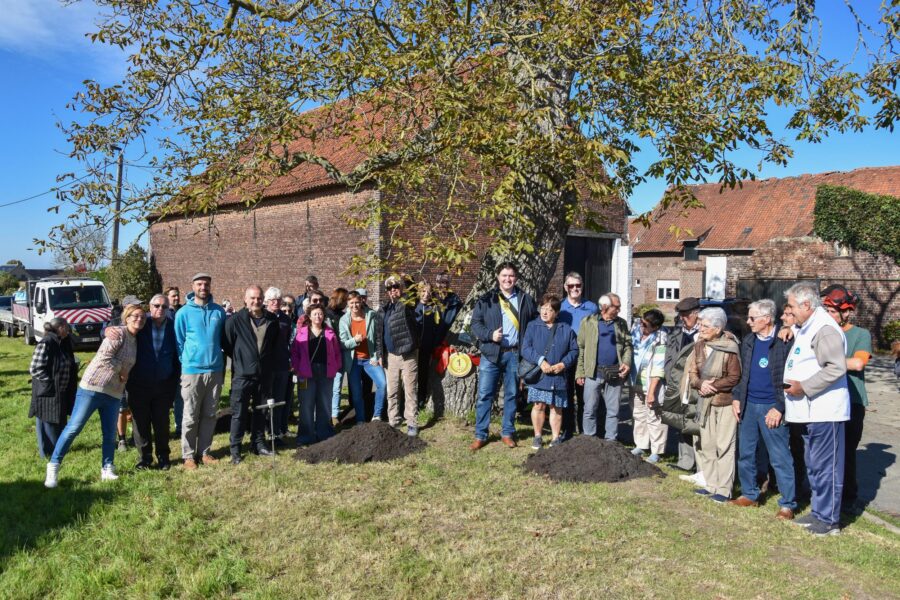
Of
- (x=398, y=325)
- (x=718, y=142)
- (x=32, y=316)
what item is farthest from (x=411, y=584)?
(x=32, y=316)

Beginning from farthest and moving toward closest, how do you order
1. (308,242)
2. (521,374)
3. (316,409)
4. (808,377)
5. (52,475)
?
(308,242), (316,409), (521,374), (52,475), (808,377)

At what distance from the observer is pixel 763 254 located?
2348 cm

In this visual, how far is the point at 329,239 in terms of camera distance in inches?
634

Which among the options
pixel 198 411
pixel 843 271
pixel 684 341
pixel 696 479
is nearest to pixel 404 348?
pixel 198 411

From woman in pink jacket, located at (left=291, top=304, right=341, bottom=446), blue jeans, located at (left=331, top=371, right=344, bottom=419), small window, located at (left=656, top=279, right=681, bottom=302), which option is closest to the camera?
woman in pink jacket, located at (left=291, top=304, right=341, bottom=446)

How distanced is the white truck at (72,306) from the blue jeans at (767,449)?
17.1 m

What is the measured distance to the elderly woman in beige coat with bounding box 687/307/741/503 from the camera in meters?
5.53

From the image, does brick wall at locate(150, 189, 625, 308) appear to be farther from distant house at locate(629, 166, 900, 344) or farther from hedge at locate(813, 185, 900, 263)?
hedge at locate(813, 185, 900, 263)

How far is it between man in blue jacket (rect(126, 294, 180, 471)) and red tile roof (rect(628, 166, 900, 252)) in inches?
883

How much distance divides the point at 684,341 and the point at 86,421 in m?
5.77

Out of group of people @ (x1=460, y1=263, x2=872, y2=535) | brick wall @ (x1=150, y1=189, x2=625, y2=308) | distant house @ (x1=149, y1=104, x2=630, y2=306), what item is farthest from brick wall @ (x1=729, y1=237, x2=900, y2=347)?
group of people @ (x1=460, y1=263, x2=872, y2=535)

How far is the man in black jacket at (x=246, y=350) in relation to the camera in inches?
261

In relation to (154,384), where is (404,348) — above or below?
above

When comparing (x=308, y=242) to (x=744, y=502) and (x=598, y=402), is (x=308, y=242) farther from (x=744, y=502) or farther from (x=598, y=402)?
(x=744, y=502)
